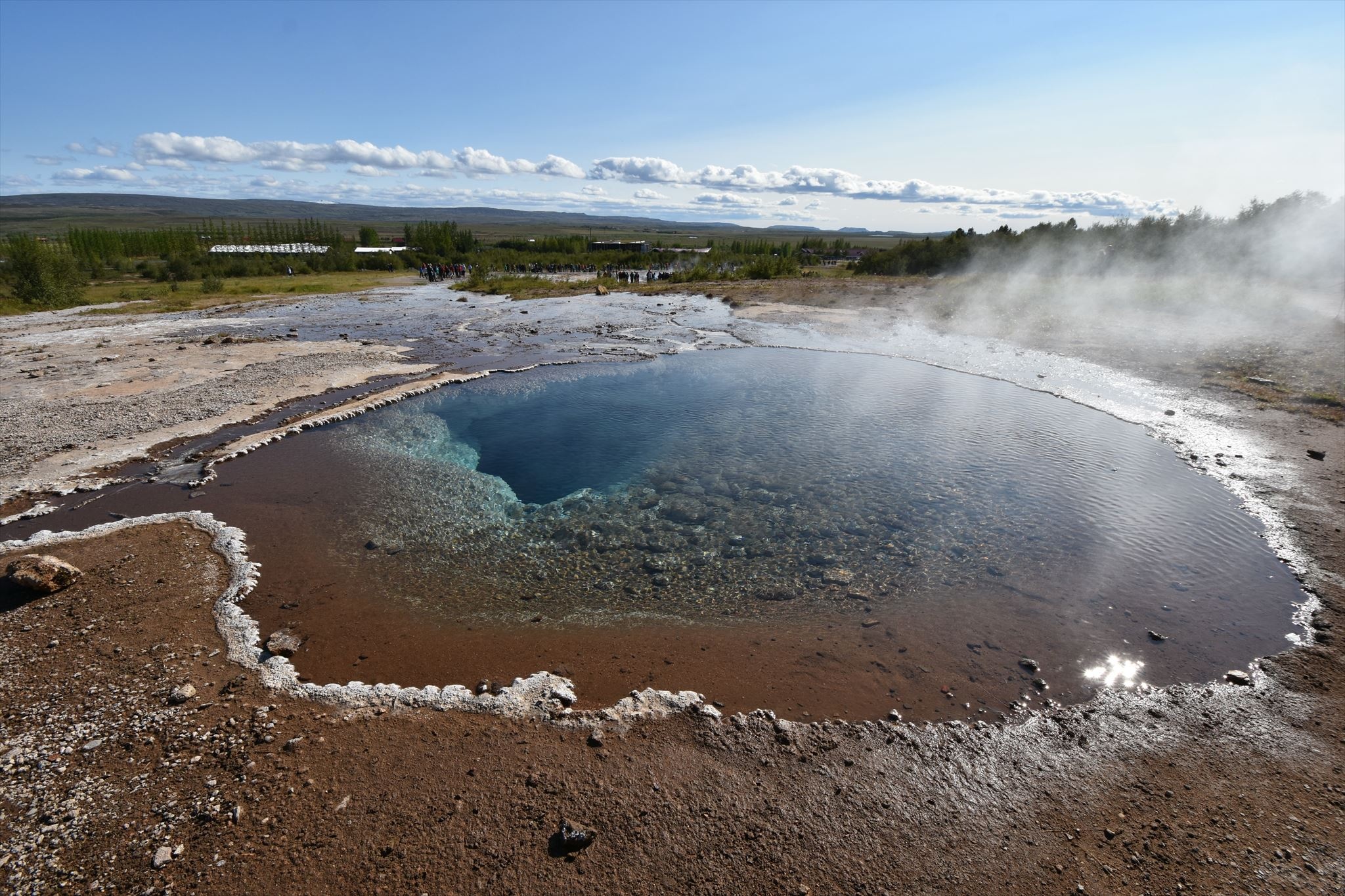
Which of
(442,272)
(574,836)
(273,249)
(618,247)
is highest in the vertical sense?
(618,247)

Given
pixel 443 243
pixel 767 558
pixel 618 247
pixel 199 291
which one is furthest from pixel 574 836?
pixel 618 247

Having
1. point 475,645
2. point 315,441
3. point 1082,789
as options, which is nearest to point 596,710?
point 475,645

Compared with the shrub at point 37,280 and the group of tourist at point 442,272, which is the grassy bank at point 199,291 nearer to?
the shrub at point 37,280

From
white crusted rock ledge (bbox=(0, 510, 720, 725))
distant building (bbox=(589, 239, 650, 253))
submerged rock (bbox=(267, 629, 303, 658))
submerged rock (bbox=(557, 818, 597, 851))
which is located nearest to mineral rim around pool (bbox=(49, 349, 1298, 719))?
submerged rock (bbox=(267, 629, 303, 658))

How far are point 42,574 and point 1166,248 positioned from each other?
5474cm

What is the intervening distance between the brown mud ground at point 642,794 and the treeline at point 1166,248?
39.7 meters

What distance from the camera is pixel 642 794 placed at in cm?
494

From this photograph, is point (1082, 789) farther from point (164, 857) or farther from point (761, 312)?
point (761, 312)

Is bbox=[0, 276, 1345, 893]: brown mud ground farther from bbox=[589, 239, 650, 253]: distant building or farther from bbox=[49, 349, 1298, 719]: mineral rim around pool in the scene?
bbox=[589, 239, 650, 253]: distant building

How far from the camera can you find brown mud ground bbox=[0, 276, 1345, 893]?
430 centimetres

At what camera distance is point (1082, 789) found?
5145mm

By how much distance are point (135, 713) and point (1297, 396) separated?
80.9 feet

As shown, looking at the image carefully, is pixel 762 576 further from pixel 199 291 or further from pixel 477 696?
pixel 199 291

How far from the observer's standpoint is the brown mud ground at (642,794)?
14.1 feet
